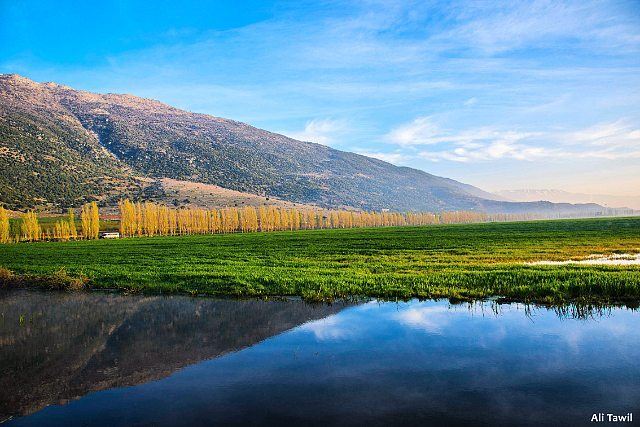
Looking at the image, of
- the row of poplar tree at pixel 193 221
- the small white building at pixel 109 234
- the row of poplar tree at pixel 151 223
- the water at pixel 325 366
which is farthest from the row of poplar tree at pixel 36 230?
the water at pixel 325 366

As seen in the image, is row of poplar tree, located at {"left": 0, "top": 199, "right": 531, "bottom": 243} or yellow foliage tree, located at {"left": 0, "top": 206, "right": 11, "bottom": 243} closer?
yellow foliage tree, located at {"left": 0, "top": 206, "right": 11, "bottom": 243}

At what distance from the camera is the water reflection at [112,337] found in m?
10.6

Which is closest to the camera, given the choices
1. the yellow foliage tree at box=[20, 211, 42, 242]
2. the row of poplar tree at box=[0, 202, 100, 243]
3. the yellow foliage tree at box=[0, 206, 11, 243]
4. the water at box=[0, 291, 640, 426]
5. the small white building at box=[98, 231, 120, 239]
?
the water at box=[0, 291, 640, 426]

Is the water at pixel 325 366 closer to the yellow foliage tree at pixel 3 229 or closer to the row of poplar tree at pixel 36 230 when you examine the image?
the yellow foliage tree at pixel 3 229

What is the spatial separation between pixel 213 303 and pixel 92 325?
5294 millimetres

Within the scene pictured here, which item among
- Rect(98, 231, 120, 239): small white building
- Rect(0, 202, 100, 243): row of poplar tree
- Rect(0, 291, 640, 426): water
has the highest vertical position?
Rect(0, 202, 100, 243): row of poplar tree

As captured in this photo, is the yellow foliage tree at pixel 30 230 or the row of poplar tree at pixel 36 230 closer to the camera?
the row of poplar tree at pixel 36 230

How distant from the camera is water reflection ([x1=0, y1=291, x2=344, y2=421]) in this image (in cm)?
1064

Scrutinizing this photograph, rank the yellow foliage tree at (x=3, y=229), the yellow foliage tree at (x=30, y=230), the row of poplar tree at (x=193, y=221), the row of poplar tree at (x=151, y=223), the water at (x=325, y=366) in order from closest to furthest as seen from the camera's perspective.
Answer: the water at (x=325, y=366) < the yellow foliage tree at (x=3, y=229) < the yellow foliage tree at (x=30, y=230) < the row of poplar tree at (x=151, y=223) < the row of poplar tree at (x=193, y=221)

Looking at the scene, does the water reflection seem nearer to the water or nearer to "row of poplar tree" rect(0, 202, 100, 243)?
the water

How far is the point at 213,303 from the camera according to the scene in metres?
20.1

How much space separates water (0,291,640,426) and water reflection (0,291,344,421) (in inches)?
2.6

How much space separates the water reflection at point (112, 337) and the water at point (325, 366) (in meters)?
0.07

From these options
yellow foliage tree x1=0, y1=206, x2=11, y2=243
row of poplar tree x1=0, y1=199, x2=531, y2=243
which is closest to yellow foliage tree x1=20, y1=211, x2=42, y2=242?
row of poplar tree x1=0, y1=199, x2=531, y2=243
